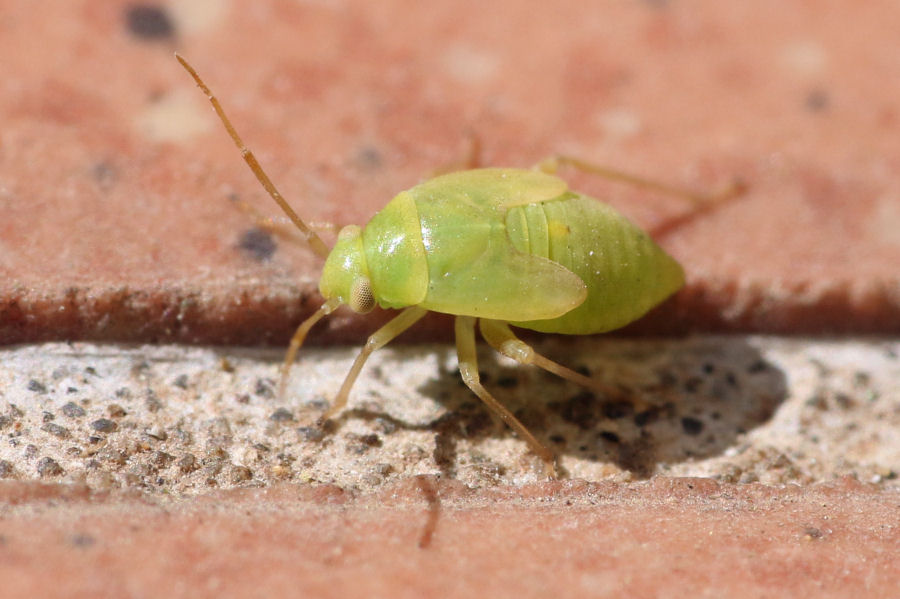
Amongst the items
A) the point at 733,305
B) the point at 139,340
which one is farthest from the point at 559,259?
the point at 139,340

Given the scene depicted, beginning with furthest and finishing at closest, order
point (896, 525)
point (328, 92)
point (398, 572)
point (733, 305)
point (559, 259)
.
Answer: point (328, 92) < point (733, 305) < point (559, 259) < point (896, 525) < point (398, 572)

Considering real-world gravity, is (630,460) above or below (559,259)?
below

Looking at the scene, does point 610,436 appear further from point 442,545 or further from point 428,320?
point 442,545

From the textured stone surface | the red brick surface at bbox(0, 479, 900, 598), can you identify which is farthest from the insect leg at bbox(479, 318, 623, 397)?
the red brick surface at bbox(0, 479, 900, 598)

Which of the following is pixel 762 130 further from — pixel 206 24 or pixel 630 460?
pixel 206 24

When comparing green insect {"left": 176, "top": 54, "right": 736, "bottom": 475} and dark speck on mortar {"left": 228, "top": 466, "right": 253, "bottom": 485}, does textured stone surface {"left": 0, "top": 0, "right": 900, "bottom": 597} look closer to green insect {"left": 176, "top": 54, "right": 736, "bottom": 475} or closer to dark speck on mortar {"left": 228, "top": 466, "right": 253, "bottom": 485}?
dark speck on mortar {"left": 228, "top": 466, "right": 253, "bottom": 485}
